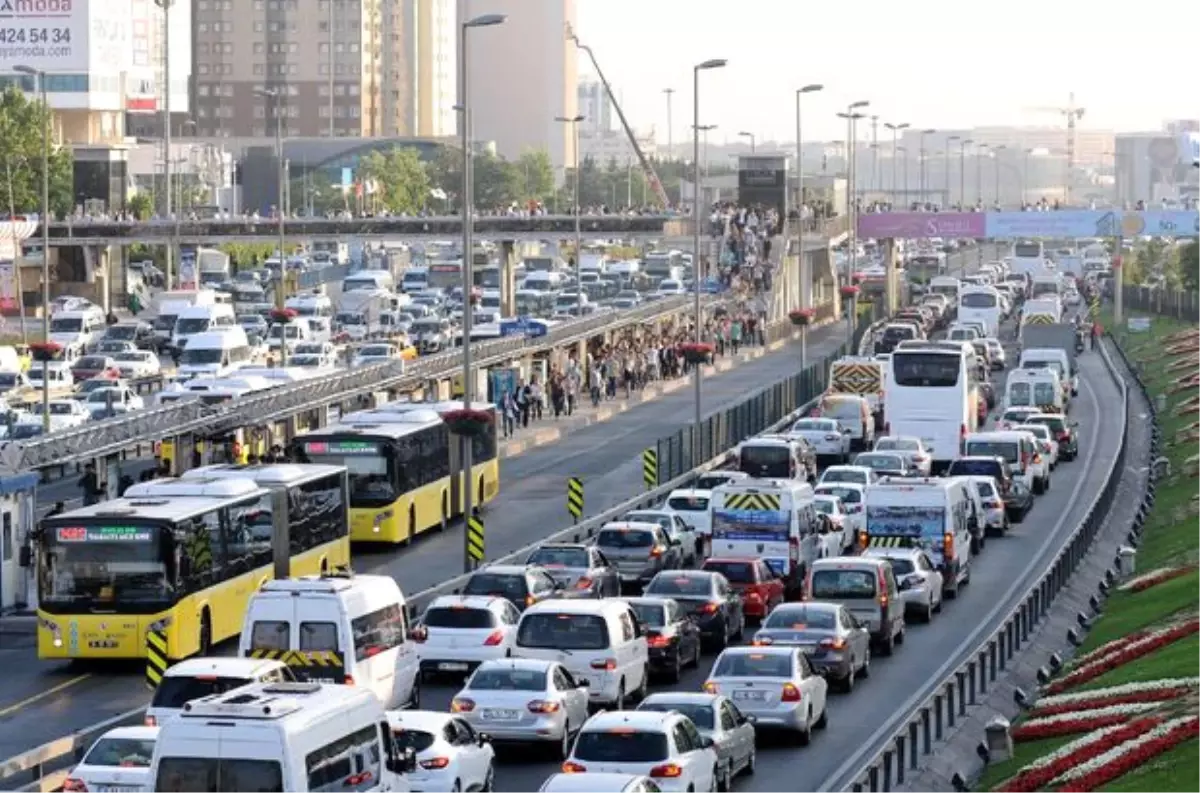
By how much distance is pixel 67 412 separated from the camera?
242ft

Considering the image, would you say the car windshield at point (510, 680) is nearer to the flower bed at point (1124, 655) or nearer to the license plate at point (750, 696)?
the license plate at point (750, 696)

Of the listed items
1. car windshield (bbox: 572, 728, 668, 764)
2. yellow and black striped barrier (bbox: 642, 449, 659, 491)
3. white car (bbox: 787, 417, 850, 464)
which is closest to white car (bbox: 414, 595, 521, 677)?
car windshield (bbox: 572, 728, 668, 764)

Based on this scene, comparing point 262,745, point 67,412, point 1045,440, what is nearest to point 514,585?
point 262,745

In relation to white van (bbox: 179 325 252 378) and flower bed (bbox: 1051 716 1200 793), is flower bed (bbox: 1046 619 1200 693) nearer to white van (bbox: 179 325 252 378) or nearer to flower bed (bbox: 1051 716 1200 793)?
flower bed (bbox: 1051 716 1200 793)

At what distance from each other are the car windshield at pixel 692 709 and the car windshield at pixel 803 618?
285 inches

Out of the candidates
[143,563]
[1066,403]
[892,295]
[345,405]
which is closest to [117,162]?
[892,295]

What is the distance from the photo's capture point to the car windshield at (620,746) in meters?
28.6

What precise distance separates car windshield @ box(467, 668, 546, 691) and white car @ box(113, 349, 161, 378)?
198ft

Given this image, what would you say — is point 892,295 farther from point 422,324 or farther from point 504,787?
point 504,787

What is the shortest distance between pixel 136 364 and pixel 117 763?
6633 centimetres

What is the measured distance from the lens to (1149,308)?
14588 centimetres

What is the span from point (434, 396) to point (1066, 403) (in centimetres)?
2125

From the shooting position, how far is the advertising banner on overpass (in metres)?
138

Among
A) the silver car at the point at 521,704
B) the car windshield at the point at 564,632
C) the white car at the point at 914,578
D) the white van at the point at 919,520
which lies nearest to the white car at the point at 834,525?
the white van at the point at 919,520
